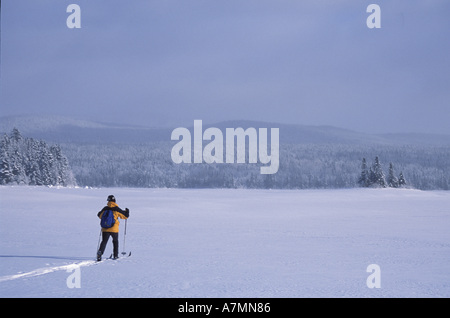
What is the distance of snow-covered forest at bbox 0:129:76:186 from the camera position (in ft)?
182

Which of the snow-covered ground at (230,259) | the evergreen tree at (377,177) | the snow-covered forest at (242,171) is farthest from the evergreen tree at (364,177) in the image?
the snow-covered forest at (242,171)

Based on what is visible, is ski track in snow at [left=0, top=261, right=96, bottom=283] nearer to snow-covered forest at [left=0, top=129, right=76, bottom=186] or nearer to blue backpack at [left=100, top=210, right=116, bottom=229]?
blue backpack at [left=100, top=210, right=116, bottom=229]

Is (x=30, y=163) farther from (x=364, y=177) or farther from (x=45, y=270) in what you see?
(x=45, y=270)

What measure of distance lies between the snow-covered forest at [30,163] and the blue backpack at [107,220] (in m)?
48.4

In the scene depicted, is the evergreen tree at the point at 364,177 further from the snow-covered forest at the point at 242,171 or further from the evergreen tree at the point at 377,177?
the snow-covered forest at the point at 242,171

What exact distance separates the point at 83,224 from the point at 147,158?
154 metres

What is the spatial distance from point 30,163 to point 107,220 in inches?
2088

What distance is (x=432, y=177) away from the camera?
491ft

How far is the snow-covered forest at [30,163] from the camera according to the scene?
55.6m

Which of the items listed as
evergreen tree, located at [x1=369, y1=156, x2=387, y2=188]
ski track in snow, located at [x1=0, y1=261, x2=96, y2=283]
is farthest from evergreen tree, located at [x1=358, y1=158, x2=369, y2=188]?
ski track in snow, located at [x1=0, y1=261, x2=96, y2=283]
